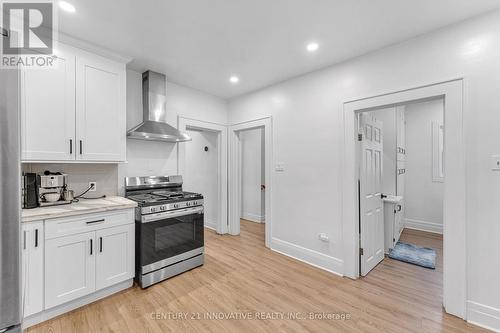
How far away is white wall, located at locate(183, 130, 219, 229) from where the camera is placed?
452 cm

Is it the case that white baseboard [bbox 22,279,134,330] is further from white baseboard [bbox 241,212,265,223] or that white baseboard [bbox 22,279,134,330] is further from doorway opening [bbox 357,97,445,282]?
white baseboard [bbox 241,212,265,223]

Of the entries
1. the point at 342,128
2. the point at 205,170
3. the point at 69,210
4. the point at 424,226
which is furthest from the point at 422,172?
the point at 69,210

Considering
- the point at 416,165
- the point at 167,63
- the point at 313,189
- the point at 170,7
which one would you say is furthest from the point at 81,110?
the point at 416,165

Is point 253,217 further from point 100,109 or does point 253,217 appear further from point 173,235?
point 100,109

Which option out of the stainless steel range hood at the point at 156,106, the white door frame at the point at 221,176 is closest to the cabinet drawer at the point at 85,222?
the stainless steel range hood at the point at 156,106

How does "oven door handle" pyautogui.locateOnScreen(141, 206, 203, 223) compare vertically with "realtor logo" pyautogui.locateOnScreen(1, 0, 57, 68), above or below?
below

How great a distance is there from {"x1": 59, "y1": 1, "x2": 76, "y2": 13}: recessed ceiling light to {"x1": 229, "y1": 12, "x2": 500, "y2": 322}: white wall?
2.59m

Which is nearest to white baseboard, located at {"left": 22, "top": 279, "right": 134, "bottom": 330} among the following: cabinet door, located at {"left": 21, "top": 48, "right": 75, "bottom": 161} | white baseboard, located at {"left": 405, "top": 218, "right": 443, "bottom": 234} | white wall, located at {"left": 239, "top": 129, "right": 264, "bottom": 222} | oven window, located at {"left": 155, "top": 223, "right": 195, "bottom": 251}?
oven window, located at {"left": 155, "top": 223, "right": 195, "bottom": 251}

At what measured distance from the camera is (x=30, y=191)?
2.00 meters

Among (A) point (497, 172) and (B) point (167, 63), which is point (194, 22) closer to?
(B) point (167, 63)

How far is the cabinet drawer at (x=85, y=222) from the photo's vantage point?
6.27 feet

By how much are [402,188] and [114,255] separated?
555 centimetres

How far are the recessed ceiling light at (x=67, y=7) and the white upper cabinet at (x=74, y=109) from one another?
444 millimetres

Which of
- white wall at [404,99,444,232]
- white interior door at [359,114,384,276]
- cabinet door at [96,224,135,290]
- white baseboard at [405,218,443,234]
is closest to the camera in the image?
cabinet door at [96,224,135,290]
